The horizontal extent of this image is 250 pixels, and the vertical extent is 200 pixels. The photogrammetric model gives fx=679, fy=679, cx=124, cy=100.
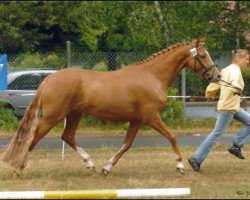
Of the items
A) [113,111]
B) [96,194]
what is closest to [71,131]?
[113,111]

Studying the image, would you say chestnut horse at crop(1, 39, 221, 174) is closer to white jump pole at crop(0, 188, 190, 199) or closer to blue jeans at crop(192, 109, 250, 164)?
blue jeans at crop(192, 109, 250, 164)

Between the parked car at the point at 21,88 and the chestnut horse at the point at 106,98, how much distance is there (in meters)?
6.90

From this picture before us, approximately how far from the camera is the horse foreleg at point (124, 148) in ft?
35.3

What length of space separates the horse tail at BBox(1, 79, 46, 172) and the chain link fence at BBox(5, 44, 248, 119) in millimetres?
7225

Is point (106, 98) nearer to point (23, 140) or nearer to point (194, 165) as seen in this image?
point (23, 140)

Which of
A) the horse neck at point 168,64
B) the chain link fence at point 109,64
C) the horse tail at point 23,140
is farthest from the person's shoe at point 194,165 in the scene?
the chain link fence at point 109,64

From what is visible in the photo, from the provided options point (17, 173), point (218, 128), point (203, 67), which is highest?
point (203, 67)

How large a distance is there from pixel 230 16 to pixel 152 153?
606 centimetres

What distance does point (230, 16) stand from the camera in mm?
18219

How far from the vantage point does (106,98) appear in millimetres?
10625

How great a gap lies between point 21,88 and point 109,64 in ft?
8.04

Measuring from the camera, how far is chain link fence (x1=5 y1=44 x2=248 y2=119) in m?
18.0

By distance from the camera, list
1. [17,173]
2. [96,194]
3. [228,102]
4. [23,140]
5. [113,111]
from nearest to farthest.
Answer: [96,194]
[17,173]
[23,140]
[113,111]
[228,102]

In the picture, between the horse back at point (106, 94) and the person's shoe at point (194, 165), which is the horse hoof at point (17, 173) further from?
the person's shoe at point (194, 165)
